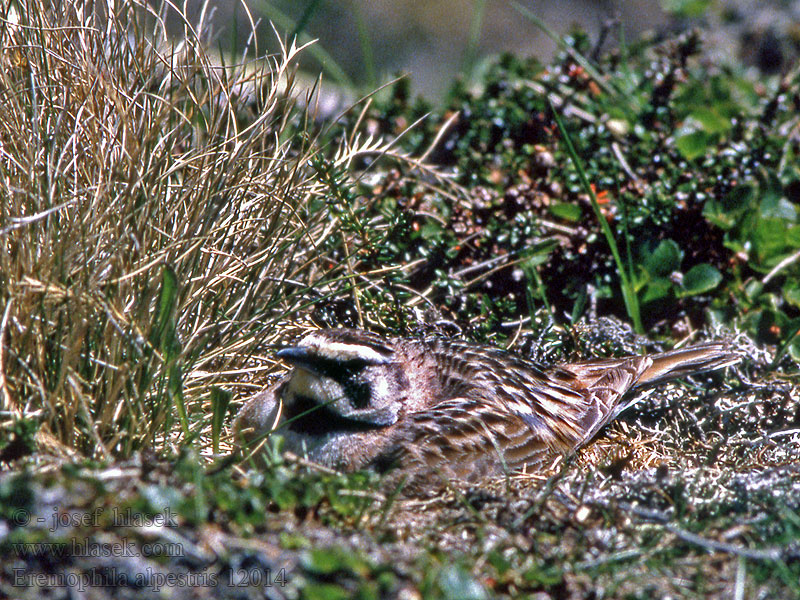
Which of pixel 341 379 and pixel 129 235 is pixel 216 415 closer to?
pixel 341 379

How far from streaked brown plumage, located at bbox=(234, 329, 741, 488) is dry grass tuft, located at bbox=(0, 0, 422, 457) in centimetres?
40

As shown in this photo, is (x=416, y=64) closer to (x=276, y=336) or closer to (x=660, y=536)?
(x=276, y=336)

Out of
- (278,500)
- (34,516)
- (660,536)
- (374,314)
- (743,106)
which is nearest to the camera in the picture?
(34,516)

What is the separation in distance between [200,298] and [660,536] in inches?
94.1

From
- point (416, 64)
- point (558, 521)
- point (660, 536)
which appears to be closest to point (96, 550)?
point (558, 521)

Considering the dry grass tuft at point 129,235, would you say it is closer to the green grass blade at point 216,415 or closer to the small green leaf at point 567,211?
the green grass blade at point 216,415

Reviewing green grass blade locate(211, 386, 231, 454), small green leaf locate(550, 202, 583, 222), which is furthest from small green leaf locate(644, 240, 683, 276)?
green grass blade locate(211, 386, 231, 454)

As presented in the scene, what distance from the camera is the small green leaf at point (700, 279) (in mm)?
5527

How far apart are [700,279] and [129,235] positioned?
3.68 metres

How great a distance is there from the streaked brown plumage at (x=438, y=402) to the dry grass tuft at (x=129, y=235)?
40 centimetres

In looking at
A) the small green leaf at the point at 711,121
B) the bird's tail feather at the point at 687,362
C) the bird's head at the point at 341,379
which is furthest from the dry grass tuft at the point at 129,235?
the small green leaf at the point at 711,121

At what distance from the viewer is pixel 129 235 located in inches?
146

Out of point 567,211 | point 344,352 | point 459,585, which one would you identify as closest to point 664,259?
point 567,211

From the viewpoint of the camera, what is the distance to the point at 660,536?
309 centimetres
